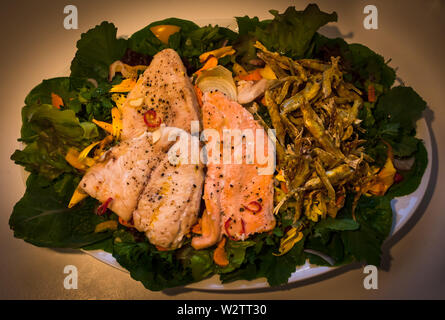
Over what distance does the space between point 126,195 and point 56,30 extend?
9.33ft

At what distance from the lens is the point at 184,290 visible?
11.3 ft

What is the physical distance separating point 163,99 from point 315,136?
4.32 ft

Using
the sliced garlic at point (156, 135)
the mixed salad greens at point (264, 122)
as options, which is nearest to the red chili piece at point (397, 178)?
the mixed salad greens at point (264, 122)

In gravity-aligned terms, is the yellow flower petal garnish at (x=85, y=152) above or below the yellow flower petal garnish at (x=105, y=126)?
below

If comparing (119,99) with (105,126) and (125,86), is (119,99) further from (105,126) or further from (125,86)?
(105,126)

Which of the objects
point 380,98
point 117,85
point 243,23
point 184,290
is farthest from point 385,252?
point 117,85

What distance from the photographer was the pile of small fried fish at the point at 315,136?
9.59 ft

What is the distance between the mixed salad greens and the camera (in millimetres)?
2994

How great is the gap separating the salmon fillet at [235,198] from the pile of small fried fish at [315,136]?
143mm

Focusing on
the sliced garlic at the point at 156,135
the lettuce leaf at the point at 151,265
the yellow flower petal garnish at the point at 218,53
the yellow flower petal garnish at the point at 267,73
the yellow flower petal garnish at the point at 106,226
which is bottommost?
the lettuce leaf at the point at 151,265

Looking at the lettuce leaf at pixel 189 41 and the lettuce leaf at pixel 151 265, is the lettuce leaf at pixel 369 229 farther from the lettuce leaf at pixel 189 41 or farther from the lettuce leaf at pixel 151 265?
the lettuce leaf at pixel 189 41

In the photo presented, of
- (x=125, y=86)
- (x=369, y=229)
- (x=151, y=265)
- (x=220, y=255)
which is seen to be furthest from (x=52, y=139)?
(x=369, y=229)

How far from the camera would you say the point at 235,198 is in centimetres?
296


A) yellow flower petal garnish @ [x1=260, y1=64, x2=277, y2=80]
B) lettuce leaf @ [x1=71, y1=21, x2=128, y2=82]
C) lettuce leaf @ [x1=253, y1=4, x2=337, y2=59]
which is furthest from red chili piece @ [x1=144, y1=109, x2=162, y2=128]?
lettuce leaf @ [x1=253, y1=4, x2=337, y2=59]
